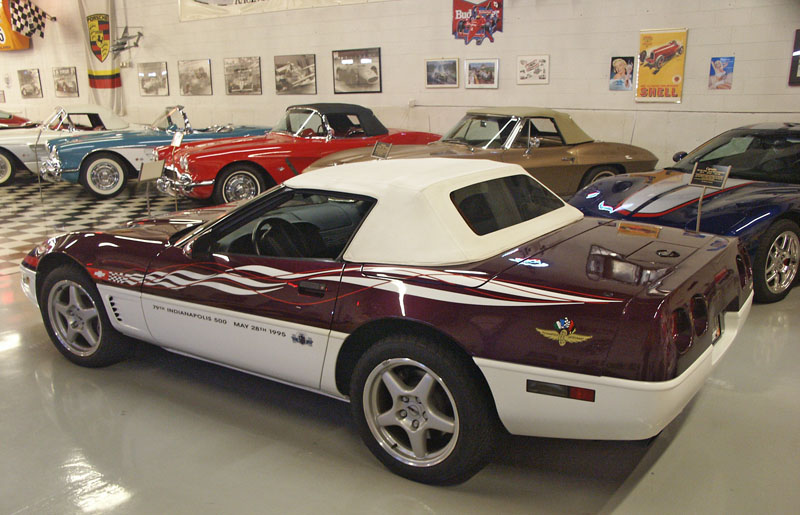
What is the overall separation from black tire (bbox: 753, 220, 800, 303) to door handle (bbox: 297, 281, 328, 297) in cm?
338

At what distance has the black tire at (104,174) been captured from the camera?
9.33 metres

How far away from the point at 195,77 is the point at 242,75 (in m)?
1.58

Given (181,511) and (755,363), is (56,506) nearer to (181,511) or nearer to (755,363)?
(181,511)

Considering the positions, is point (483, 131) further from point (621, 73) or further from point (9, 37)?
point (9, 37)

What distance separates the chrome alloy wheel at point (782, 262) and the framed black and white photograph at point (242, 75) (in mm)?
11055

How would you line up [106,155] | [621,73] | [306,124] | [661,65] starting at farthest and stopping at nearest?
[106,155] < [621,73] < [661,65] < [306,124]

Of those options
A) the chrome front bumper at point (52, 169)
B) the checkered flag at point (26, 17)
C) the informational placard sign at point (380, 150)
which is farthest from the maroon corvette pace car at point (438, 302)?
the checkered flag at point (26, 17)

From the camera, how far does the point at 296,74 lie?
12.7 m

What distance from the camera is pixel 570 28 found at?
376 inches

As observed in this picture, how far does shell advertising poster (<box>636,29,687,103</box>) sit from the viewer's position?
28.8 ft

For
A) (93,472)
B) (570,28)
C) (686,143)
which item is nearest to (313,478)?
(93,472)

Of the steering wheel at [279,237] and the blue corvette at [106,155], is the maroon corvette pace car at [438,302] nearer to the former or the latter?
the steering wheel at [279,237]

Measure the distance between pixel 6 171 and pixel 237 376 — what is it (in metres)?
9.45

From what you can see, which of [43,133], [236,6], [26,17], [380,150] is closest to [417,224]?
[380,150]
